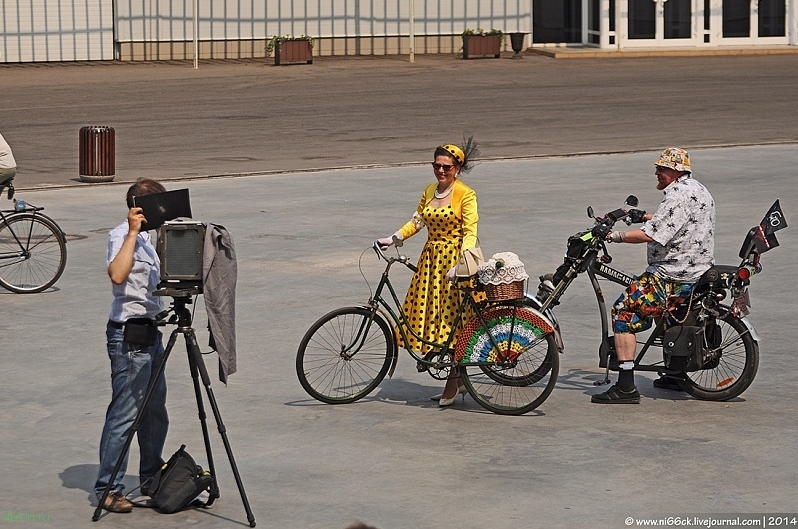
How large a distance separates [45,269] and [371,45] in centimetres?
3476

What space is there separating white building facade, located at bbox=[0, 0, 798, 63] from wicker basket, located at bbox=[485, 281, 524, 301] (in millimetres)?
34666

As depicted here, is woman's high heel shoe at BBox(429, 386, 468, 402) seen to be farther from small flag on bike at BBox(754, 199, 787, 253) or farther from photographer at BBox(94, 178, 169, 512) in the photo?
photographer at BBox(94, 178, 169, 512)

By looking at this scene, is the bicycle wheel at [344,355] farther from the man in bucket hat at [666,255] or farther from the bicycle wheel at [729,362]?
the bicycle wheel at [729,362]

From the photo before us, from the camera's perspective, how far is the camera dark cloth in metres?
7.31

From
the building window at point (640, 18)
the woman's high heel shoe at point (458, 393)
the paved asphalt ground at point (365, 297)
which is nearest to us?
the paved asphalt ground at point (365, 297)

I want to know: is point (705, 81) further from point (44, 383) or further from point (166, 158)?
point (44, 383)

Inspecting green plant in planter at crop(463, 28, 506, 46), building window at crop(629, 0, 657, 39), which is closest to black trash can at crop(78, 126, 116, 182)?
green plant in planter at crop(463, 28, 506, 46)

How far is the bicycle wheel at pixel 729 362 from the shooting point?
955 cm

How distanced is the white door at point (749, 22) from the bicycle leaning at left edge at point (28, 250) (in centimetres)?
3922

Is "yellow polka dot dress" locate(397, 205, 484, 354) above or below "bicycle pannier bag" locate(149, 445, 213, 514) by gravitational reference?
above

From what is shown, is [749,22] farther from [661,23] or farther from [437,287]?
[437,287]

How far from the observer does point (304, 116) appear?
100 feet

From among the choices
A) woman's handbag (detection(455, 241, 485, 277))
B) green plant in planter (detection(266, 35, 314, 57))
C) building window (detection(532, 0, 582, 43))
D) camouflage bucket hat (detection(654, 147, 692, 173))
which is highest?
building window (detection(532, 0, 582, 43))

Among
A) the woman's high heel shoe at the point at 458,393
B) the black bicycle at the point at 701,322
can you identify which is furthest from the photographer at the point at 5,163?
the black bicycle at the point at 701,322
